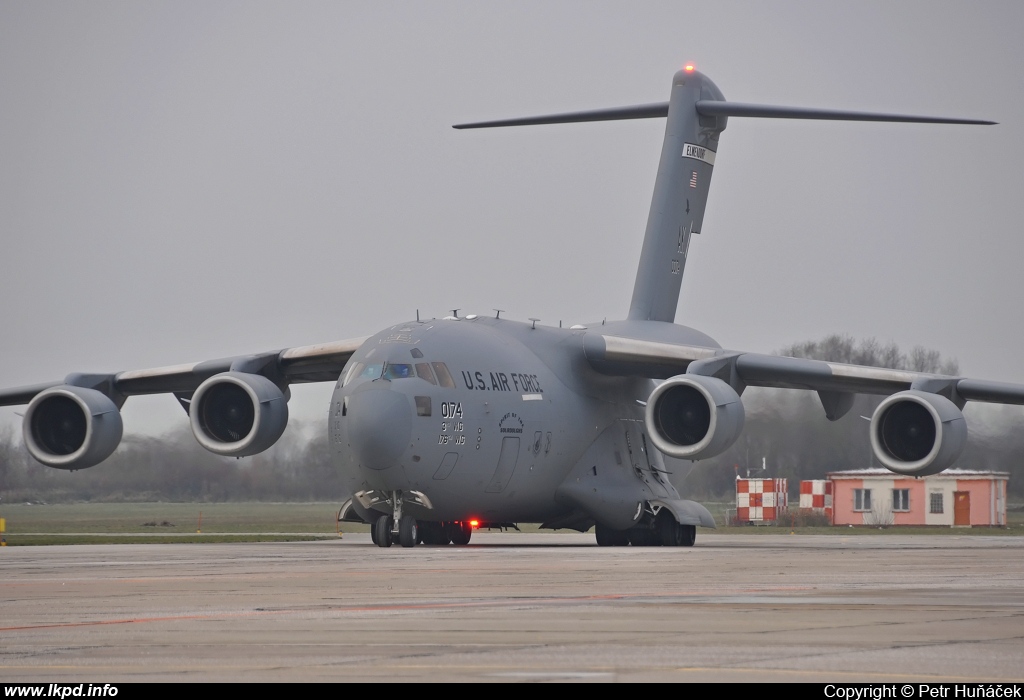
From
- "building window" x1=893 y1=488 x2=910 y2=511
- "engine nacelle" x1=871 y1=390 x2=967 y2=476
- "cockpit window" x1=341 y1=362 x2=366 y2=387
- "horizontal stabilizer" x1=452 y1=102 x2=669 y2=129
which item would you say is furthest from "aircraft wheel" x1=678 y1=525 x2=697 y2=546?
"building window" x1=893 y1=488 x2=910 y2=511

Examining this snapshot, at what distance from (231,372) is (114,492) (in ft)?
35.6

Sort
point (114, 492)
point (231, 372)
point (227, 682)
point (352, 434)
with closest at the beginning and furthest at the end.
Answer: point (227, 682) → point (352, 434) → point (231, 372) → point (114, 492)

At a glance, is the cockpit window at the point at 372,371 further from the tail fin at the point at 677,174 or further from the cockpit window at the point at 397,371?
the tail fin at the point at 677,174

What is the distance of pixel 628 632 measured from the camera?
7105mm

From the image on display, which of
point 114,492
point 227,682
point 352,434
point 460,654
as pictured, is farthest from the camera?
point 114,492

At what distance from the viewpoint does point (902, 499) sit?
3881 cm

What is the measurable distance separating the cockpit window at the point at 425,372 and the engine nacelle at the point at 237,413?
284 centimetres

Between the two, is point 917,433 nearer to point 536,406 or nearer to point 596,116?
point 536,406

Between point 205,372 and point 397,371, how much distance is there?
5024 mm

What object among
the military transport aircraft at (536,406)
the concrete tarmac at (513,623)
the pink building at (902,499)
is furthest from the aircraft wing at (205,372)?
the pink building at (902,499)

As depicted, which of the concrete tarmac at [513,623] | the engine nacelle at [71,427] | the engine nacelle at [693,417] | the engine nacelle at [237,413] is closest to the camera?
the concrete tarmac at [513,623]

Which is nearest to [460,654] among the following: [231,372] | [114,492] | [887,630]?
[887,630]

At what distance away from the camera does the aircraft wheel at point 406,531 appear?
1959 cm
